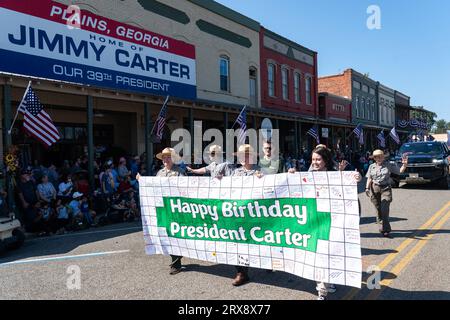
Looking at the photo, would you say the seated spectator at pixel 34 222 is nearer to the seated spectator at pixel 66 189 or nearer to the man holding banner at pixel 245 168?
the seated spectator at pixel 66 189

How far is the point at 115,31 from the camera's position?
47.5ft

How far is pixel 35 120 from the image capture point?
397 inches

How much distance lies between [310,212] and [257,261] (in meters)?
0.94

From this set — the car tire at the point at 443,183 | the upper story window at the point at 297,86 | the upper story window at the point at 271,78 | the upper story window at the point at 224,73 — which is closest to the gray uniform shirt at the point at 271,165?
the car tire at the point at 443,183

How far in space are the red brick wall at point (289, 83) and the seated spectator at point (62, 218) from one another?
15772 millimetres

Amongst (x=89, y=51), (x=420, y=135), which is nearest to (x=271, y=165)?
(x=89, y=51)

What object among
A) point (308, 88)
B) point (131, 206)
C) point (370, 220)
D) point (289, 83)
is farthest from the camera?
point (308, 88)

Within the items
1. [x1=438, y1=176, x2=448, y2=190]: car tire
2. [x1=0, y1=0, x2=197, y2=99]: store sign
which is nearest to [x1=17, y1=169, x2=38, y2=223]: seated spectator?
[x1=0, y1=0, x2=197, y2=99]: store sign

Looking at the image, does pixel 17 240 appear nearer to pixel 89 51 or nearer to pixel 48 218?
pixel 48 218

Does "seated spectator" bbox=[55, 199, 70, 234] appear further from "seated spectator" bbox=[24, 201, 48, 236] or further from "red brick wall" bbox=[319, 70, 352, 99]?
"red brick wall" bbox=[319, 70, 352, 99]

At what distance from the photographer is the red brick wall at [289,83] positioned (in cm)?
2381

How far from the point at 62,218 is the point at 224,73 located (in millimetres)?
13207

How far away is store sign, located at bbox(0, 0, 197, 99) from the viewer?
11359 mm

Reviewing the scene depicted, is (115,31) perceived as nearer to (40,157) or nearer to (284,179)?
(40,157)
